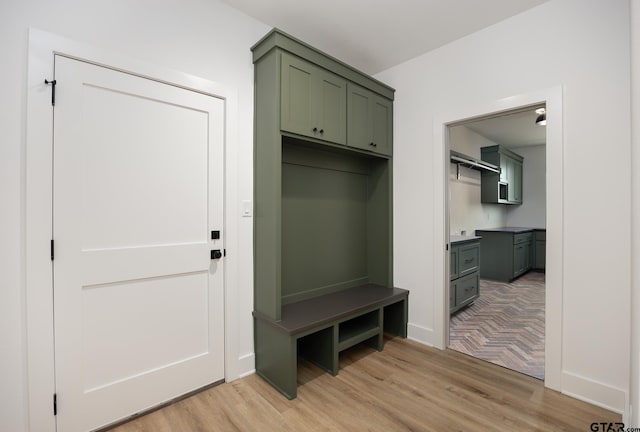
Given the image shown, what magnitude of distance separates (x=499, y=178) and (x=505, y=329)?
333cm

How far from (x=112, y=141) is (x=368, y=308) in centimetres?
224

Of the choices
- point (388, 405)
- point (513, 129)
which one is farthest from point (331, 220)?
point (513, 129)

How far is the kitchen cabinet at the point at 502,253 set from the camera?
5348mm

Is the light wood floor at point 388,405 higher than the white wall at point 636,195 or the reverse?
the reverse

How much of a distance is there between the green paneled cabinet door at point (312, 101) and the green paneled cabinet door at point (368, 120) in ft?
0.32

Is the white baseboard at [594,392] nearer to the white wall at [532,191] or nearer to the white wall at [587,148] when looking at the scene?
the white wall at [587,148]

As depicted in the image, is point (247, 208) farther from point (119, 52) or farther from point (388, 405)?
point (388, 405)

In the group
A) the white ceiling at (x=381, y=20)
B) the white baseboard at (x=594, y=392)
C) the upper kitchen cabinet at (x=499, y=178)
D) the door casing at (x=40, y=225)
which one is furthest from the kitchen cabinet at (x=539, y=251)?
the door casing at (x=40, y=225)

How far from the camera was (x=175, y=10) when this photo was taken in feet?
6.54

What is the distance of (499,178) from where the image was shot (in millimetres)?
5656

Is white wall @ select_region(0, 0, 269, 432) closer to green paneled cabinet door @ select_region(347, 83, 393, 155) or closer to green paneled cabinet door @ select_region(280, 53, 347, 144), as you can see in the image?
green paneled cabinet door @ select_region(280, 53, 347, 144)

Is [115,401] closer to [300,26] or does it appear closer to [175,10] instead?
[175,10]

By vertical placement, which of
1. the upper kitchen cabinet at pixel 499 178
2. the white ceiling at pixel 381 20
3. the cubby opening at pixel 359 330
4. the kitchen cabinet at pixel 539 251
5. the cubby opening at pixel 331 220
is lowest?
the cubby opening at pixel 359 330

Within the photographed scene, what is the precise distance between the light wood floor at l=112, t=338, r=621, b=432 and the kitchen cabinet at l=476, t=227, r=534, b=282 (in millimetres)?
3491
